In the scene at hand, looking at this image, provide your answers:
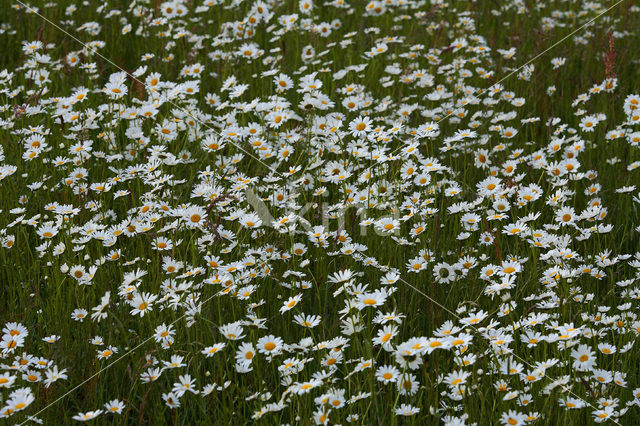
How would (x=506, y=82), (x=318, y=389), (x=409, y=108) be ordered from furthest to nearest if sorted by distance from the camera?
(x=506, y=82)
(x=409, y=108)
(x=318, y=389)

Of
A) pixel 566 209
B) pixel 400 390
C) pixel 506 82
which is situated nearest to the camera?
pixel 400 390

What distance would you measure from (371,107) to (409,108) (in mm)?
312

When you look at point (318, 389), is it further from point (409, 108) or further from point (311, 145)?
point (409, 108)

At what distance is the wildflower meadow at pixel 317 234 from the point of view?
2.20m

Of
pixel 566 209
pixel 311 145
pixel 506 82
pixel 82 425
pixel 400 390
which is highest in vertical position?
pixel 506 82

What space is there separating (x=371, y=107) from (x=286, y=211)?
4.66ft

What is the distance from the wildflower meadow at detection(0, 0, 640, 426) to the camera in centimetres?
220

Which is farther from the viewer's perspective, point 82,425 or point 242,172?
point 242,172

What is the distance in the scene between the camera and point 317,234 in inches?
107

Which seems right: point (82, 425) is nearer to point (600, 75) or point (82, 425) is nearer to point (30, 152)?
point (30, 152)

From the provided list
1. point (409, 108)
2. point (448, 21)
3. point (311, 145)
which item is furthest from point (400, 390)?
point (448, 21)

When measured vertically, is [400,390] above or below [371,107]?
below

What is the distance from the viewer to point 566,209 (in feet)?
9.61

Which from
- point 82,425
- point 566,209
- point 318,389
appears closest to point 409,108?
point 566,209
